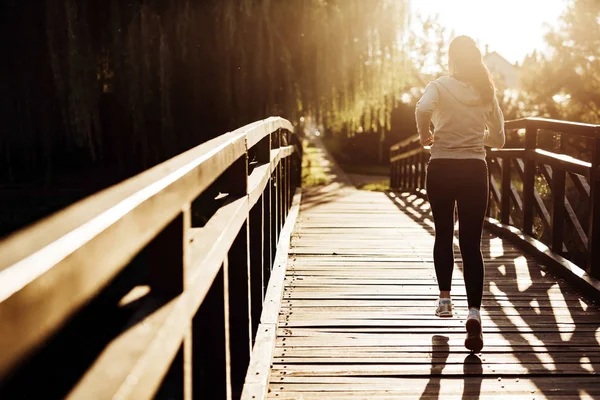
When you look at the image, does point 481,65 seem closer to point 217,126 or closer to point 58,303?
point 58,303

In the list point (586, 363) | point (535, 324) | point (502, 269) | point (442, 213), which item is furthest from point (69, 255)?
point (502, 269)

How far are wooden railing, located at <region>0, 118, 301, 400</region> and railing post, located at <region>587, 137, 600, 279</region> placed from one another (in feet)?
9.13

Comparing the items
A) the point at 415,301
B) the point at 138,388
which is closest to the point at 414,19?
the point at 415,301

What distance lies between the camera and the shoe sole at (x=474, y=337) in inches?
141

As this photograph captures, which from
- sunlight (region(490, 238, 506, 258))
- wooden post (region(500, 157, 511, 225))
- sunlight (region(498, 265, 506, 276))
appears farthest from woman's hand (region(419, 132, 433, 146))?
wooden post (region(500, 157, 511, 225))

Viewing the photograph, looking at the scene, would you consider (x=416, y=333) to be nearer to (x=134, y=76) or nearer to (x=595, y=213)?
(x=595, y=213)

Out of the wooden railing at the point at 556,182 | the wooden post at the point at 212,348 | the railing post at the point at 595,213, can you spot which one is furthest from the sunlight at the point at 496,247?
the wooden post at the point at 212,348

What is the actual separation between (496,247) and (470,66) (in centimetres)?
313

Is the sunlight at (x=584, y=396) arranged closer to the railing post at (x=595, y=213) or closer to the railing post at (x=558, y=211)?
the railing post at (x=595, y=213)

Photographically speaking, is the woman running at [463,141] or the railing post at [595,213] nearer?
the woman running at [463,141]

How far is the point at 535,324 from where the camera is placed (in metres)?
4.09

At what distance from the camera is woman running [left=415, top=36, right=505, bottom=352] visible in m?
3.82

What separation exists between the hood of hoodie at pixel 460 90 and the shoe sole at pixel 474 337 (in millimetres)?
1153

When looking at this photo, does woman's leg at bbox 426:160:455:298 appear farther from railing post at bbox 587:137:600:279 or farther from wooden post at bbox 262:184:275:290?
railing post at bbox 587:137:600:279
